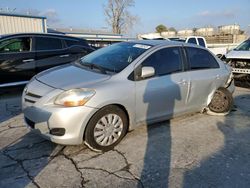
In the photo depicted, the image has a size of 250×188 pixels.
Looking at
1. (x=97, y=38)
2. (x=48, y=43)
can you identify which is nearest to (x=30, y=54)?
(x=48, y=43)

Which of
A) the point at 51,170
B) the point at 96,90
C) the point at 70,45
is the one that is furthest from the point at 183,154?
the point at 70,45

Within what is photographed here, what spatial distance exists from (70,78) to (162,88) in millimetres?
1487

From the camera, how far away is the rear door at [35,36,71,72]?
24.2ft

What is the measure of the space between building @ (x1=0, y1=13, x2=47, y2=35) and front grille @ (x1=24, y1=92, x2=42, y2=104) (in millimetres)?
14580

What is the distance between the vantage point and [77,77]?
4.01 metres

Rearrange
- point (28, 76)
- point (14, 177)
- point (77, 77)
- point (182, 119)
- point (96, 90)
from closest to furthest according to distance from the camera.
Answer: point (14, 177) → point (96, 90) → point (77, 77) → point (182, 119) → point (28, 76)

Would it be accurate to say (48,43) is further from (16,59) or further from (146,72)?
(146,72)

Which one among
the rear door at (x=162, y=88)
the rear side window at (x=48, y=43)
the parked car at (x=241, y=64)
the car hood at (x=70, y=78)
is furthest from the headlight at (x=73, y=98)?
the parked car at (x=241, y=64)

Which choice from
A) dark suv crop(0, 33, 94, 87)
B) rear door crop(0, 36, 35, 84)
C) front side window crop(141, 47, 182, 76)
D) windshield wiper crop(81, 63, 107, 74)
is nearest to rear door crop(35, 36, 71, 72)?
dark suv crop(0, 33, 94, 87)

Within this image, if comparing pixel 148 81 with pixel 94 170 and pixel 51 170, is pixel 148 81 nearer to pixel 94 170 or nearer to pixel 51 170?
pixel 94 170

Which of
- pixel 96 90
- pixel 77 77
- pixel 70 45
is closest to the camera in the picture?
pixel 96 90

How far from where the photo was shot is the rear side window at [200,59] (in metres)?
5.05

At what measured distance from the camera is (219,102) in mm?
5691

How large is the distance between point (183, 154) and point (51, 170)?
1.84m
